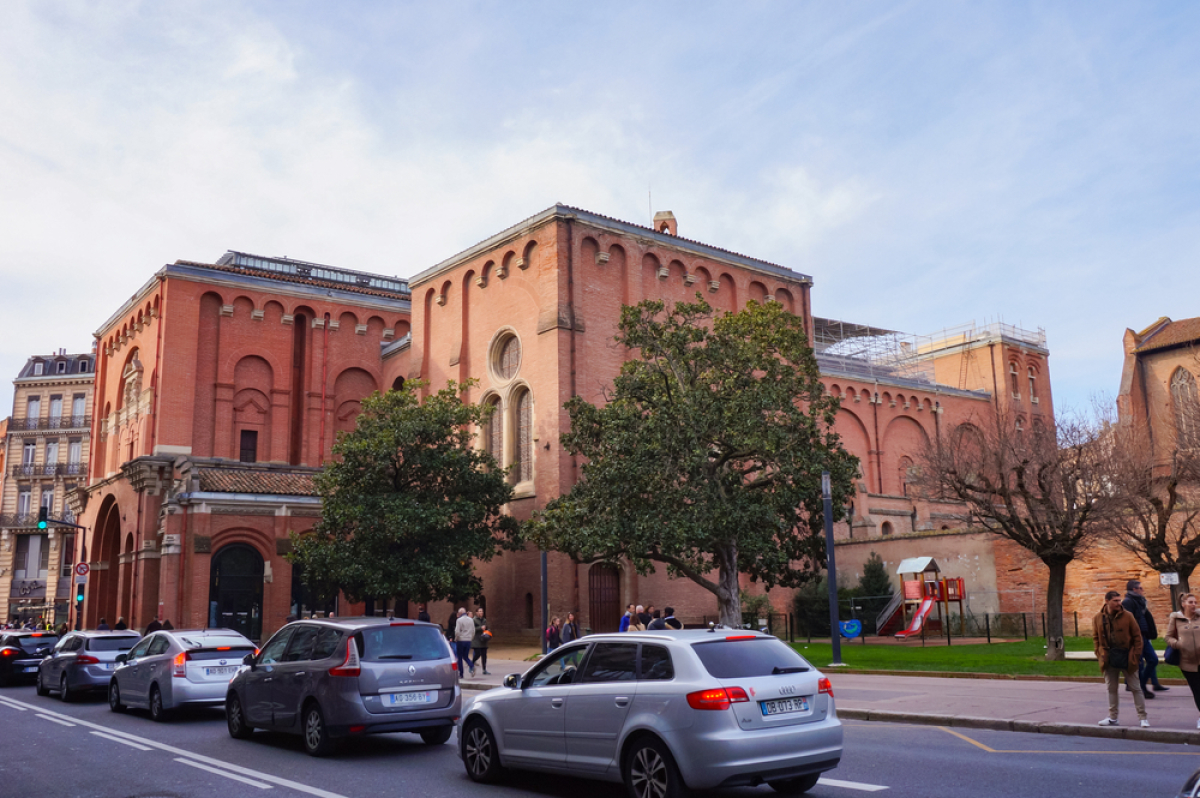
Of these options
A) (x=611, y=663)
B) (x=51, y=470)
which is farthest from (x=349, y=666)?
(x=51, y=470)

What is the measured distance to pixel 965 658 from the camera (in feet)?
69.4

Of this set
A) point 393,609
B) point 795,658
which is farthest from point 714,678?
point 393,609

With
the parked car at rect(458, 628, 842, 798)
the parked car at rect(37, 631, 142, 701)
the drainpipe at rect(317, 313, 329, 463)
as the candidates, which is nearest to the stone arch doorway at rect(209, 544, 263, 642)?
the drainpipe at rect(317, 313, 329, 463)

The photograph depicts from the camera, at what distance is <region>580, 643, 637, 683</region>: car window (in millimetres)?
8125

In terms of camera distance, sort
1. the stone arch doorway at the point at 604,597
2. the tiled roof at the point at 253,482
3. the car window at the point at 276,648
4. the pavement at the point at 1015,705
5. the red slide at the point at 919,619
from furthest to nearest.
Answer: the tiled roof at the point at 253,482, the stone arch doorway at the point at 604,597, the red slide at the point at 919,619, the car window at the point at 276,648, the pavement at the point at 1015,705

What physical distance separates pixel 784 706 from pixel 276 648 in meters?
7.14

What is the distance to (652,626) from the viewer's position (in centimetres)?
1758

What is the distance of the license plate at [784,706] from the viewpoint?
7.60m

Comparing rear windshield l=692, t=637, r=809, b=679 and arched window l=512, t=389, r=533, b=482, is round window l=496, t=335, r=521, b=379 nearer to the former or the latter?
arched window l=512, t=389, r=533, b=482

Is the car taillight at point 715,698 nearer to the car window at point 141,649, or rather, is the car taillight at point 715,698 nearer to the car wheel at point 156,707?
the car wheel at point 156,707

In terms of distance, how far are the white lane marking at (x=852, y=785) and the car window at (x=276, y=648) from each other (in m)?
6.72

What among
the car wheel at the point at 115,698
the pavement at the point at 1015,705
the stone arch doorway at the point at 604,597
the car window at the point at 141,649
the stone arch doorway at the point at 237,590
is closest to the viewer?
the pavement at the point at 1015,705

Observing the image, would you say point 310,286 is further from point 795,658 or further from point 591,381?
point 795,658

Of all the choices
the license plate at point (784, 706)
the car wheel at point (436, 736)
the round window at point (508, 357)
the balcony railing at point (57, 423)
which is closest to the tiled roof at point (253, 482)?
the round window at point (508, 357)
